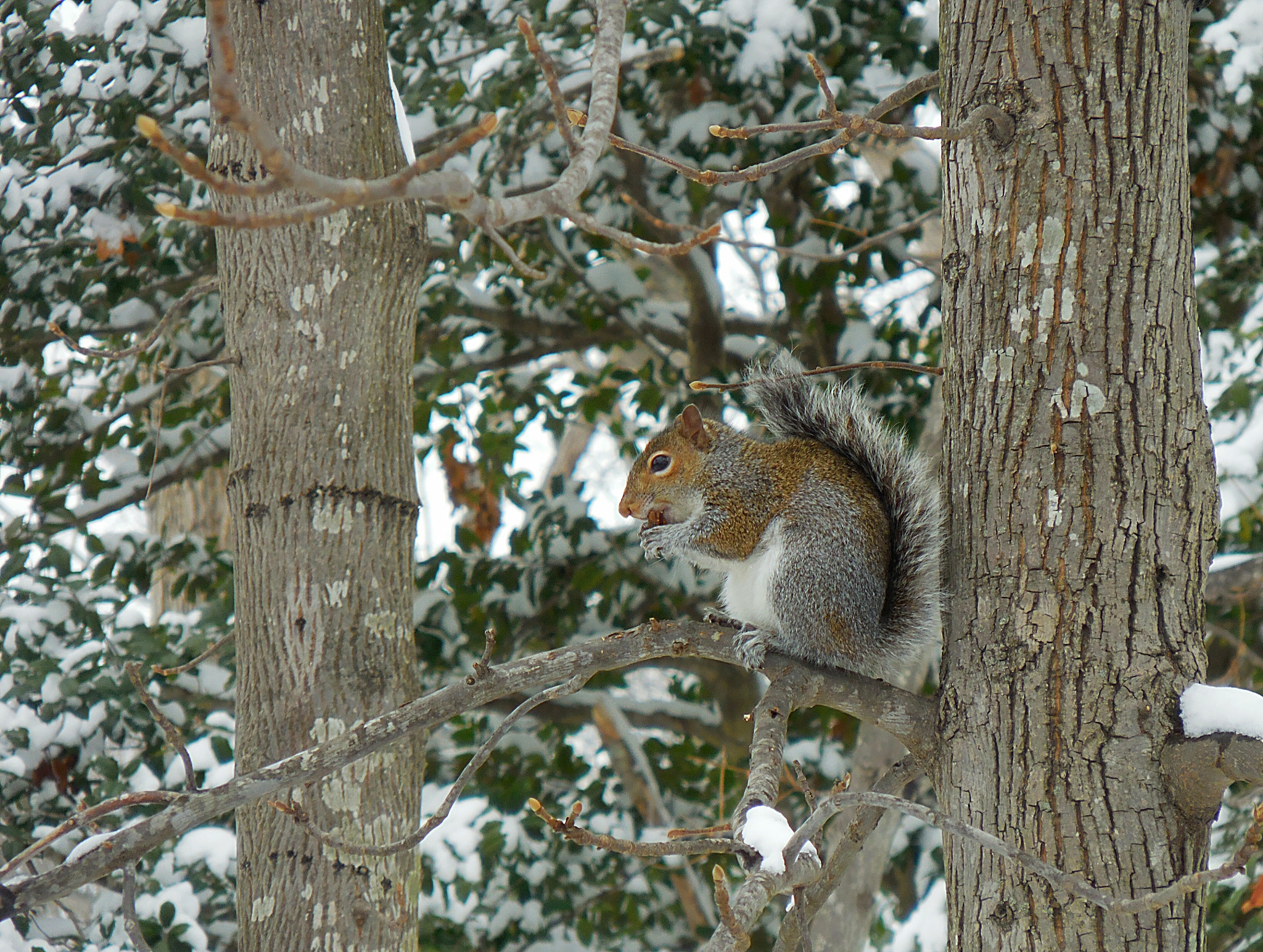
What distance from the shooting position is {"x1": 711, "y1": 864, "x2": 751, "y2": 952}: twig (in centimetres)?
70

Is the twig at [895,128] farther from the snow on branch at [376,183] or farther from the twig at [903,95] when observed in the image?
the snow on branch at [376,183]

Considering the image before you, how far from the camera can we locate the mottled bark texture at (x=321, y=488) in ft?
4.72

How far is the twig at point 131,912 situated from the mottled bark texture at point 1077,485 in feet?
2.60

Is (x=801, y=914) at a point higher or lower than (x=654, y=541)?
lower

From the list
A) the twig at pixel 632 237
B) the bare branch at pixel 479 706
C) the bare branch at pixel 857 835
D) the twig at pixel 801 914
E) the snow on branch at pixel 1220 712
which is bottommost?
the twig at pixel 801 914

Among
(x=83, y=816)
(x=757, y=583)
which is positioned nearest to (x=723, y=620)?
(x=757, y=583)

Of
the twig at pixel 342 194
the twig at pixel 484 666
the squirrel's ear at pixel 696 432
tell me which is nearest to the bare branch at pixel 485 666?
the twig at pixel 484 666

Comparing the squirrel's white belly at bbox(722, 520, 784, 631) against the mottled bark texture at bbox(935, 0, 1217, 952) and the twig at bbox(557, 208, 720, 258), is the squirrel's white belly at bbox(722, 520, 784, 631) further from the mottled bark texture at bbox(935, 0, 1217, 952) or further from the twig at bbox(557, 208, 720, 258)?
the twig at bbox(557, 208, 720, 258)

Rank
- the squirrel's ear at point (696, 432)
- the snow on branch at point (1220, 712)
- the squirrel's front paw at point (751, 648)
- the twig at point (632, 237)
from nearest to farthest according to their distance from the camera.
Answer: the twig at point (632, 237) < the snow on branch at point (1220, 712) < the squirrel's front paw at point (751, 648) < the squirrel's ear at point (696, 432)

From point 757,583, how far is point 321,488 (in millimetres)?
610

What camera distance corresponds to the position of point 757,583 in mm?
1590

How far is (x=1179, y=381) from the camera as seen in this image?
1121mm

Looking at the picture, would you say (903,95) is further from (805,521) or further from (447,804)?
(447,804)

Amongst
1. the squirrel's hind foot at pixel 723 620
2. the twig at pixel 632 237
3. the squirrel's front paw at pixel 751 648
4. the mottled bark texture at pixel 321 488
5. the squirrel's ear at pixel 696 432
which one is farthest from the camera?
the squirrel's ear at pixel 696 432
